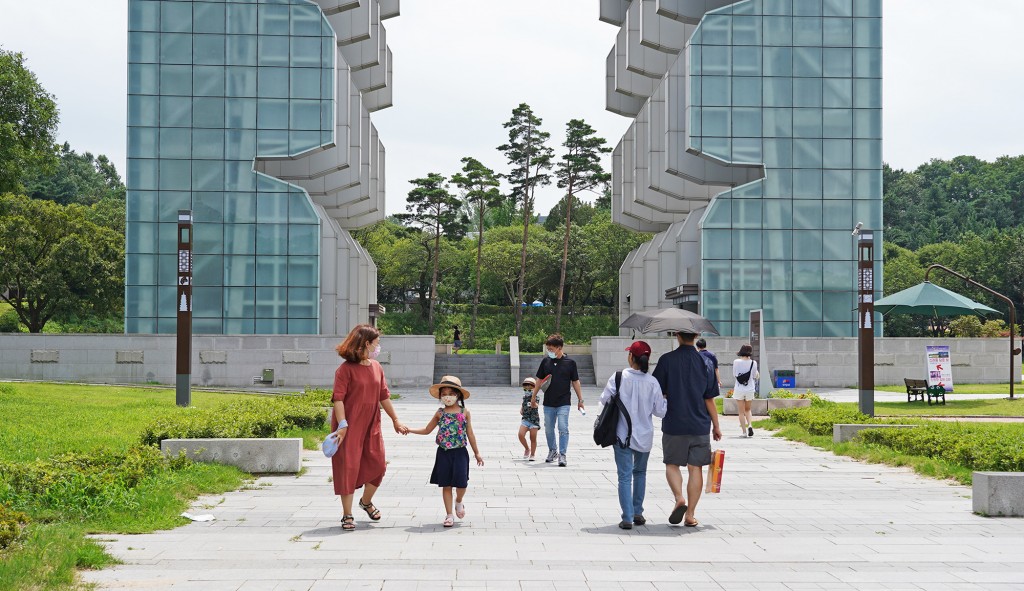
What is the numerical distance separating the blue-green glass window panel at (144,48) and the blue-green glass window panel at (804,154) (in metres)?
26.0

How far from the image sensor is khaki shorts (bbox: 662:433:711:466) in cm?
981

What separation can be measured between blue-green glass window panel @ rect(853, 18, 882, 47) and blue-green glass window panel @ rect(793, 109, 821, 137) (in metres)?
3.27

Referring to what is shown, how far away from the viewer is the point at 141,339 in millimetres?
38156

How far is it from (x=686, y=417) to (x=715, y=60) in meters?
35.2

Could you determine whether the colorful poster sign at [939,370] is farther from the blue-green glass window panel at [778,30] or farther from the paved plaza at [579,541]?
the blue-green glass window panel at [778,30]

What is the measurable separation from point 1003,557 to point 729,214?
35796 mm

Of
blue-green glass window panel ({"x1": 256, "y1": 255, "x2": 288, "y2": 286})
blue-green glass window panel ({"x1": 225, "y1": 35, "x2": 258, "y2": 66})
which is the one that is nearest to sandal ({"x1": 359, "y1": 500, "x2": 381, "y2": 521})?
blue-green glass window panel ({"x1": 256, "y1": 255, "x2": 288, "y2": 286})

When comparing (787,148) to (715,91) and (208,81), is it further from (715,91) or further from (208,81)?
(208,81)

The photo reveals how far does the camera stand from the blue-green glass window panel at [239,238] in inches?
1681

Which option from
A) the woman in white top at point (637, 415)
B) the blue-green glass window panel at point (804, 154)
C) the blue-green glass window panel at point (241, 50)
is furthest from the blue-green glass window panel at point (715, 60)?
the woman in white top at point (637, 415)

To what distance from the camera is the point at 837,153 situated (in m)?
43.6

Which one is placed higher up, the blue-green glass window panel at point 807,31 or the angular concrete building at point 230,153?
the blue-green glass window panel at point 807,31

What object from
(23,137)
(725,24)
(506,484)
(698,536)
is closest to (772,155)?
(725,24)

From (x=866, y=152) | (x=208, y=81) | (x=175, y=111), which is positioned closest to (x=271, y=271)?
(x=175, y=111)
